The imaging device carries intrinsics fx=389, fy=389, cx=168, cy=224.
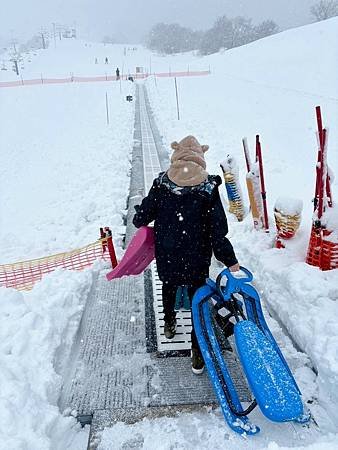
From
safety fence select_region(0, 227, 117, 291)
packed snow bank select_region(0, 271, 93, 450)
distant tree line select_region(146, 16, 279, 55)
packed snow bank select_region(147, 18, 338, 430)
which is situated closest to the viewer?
packed snow bank select_region(0, 271, 93, 450)

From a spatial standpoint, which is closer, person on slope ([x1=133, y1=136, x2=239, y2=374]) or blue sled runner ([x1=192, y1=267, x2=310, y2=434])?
blue sled runner ([x1=192, y1=267, x2=310, y2=434])

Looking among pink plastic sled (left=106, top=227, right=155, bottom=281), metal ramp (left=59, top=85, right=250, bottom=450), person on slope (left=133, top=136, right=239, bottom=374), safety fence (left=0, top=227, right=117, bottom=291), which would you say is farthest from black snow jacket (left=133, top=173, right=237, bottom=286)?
safety fence (left=0, top=227, right=117, bottom=291)

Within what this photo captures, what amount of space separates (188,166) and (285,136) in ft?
38.5

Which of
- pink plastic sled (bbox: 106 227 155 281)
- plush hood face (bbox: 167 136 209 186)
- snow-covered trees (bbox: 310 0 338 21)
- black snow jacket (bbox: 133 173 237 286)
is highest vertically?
snow-covered trees (bbox: 310 0 338 21)

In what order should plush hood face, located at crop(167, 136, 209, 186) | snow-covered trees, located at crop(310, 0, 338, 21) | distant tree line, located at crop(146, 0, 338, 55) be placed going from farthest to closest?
1. distant tree line, located at crop(146, 0, 338, 55)
2. snow-covered trees, located at crop(310, 0, 338, 21)
3. plush hood face, located at crop(167, 136, 209, 186)

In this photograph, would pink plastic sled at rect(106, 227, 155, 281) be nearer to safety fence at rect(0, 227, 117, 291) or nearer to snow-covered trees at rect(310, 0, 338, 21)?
safety fence at rect(0, 227, 117, 291)

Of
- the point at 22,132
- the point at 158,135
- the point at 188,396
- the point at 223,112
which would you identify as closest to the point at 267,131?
the point at 158,135

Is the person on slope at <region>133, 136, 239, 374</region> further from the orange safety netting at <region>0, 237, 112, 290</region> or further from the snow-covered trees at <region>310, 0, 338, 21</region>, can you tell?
the snow-covered trees at <region>310, 0, 338, 21</region>

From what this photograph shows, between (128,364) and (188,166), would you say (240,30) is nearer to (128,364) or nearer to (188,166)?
(188,166)

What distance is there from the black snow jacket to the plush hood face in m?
0.05

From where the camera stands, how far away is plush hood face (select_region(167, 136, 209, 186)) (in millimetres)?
3158

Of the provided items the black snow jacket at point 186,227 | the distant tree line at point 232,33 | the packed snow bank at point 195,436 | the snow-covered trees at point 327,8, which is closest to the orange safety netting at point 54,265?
the black snow jacket at point 186,227

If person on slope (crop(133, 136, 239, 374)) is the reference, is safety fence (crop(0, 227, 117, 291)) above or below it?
below

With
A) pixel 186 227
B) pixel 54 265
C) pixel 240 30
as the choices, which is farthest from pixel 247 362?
pixel 240 30
